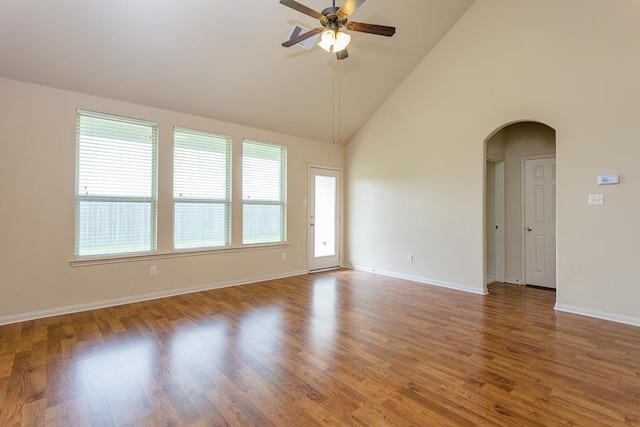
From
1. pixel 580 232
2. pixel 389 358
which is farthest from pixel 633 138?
pixel 389 358

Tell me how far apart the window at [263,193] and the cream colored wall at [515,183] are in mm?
3864

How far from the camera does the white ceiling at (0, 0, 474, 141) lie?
10.2 ft

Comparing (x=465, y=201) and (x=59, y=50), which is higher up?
(x=59, y=50)

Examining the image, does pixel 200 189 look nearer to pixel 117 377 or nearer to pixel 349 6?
pixel 117 377

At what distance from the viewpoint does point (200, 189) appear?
478 centimetres

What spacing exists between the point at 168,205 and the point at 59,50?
2043 mm

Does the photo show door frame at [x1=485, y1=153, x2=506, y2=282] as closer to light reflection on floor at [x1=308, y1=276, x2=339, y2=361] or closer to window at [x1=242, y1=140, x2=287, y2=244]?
light reflection on floor at [x1=308, y1=276, x2=339, y2=361]

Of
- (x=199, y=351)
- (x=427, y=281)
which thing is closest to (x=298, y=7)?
(x=199, y=351)

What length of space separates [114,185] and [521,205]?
6067 millimetres

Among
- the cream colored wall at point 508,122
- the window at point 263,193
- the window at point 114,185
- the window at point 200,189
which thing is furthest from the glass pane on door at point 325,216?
the window at point 114,185

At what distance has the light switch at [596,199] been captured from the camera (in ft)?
11.8

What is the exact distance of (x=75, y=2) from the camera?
2910mm

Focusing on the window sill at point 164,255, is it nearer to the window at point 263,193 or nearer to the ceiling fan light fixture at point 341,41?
the window at point 263,193

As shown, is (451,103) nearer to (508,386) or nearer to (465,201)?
(465,201)
